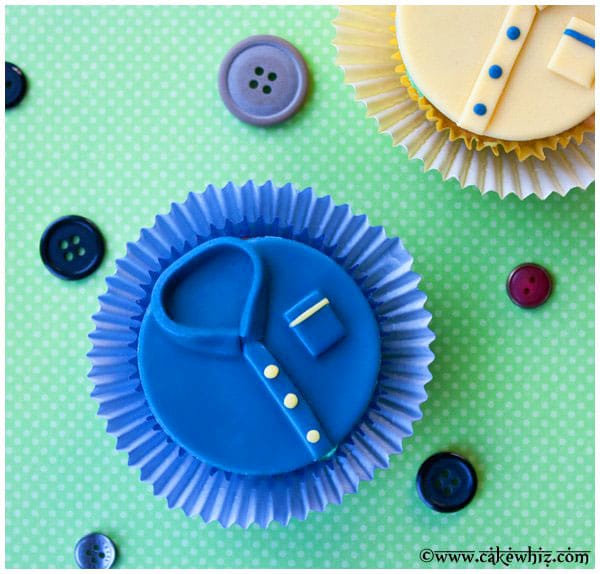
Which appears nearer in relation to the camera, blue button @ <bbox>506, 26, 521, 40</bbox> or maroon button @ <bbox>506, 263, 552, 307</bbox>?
blue button @ <bbox>506, 26, 521, 40</bbox>

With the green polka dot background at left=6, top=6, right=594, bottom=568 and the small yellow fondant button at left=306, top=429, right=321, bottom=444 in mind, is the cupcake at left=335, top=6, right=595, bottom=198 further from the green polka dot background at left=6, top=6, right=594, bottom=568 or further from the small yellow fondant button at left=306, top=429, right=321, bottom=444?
the small yellow fondant button at left=306, top=429, right=321, bottom=444

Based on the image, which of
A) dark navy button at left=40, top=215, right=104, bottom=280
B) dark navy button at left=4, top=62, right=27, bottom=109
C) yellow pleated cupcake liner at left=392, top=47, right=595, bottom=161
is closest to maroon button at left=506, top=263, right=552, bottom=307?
yellow pleated cupcake liner at left=392, top=47, right=595, bottom=161

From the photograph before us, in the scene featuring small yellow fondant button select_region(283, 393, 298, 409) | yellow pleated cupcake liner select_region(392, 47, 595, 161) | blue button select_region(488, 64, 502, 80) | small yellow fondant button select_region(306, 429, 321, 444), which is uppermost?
blue button select_region(488, 64, 502, 80)

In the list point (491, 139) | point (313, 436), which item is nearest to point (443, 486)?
point (313, 436)

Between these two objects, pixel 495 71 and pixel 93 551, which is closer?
pixel 495 71

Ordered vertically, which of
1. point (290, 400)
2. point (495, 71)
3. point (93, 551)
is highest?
point (495, 71)

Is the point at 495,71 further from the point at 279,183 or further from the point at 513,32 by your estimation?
the point at 279,183

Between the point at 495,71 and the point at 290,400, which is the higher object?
the point at 495,71
